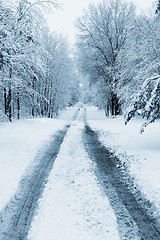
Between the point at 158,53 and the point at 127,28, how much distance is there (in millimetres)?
8627

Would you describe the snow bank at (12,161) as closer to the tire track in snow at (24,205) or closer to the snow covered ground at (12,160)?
the snow covered ground at (12,160)

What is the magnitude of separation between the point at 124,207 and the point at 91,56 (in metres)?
21.3

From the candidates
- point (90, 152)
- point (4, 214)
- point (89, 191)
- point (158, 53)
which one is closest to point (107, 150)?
point (90, 152)

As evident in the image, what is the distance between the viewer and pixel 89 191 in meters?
4.84

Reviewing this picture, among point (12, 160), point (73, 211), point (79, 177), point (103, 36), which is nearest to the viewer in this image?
point (73, 211)

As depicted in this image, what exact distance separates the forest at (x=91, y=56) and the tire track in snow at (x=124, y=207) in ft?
9.47

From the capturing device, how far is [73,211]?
13.0ft

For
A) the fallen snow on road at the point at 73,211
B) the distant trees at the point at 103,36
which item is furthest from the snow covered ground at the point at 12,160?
the distant trees at the point at 103,36

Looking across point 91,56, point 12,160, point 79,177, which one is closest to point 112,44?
point 91,56

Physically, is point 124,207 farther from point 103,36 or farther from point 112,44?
point 112,44

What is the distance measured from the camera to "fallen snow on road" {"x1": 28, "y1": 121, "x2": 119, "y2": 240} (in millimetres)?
3281

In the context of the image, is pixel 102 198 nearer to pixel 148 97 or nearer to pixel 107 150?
pixel 107 150

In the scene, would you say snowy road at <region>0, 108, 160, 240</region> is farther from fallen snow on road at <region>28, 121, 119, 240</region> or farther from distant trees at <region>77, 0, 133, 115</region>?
distant trees at <region>77, 0, 133, 115</region>

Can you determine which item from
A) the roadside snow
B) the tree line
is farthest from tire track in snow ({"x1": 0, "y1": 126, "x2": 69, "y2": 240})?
the tree line
